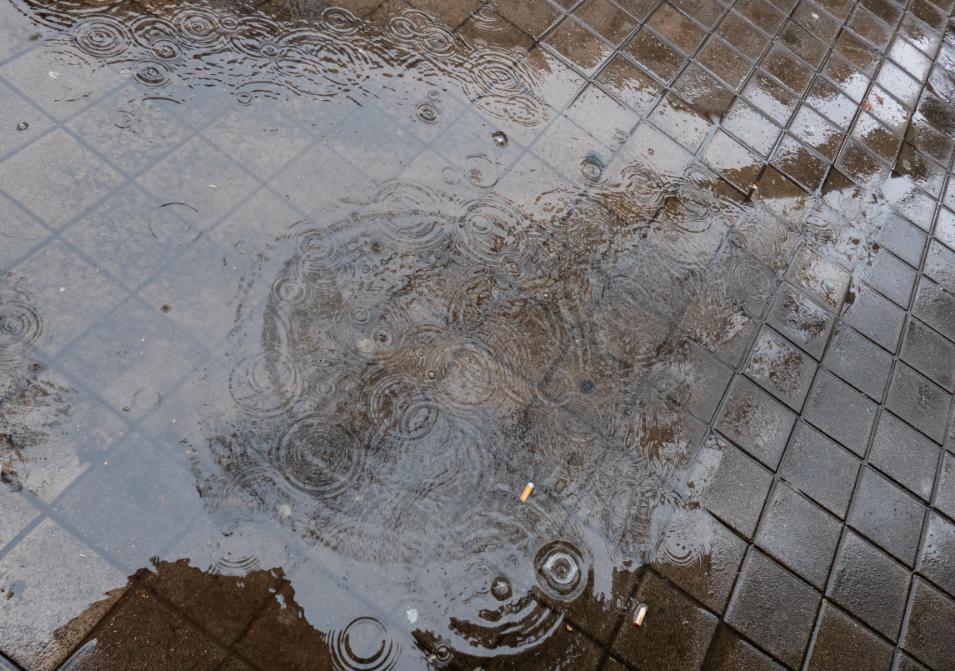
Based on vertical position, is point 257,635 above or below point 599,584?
below

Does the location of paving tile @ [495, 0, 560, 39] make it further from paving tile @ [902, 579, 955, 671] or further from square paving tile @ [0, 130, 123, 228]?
paving tile @ [902, 579, 955, 671]

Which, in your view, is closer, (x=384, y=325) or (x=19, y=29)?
(x=384, y=325)

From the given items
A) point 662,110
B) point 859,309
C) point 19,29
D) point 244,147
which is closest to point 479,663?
point 244,147

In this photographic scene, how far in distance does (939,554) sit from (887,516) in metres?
0.36

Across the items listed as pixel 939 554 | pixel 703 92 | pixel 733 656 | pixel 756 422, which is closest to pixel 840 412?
pixel 756 422

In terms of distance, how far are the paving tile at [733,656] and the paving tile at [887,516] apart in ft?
3.24

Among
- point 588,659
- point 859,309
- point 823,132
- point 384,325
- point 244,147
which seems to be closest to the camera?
point 588,659

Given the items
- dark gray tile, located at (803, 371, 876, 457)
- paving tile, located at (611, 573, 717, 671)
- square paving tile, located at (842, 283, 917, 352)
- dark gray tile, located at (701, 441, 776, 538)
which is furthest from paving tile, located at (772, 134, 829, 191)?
paving tile, located at (611, 573, 717, 671)

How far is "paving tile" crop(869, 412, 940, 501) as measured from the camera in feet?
12.0

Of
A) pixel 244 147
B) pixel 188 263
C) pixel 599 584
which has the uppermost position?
pixel 244 147

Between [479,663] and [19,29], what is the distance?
14.6 ft

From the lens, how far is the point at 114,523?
2.65m

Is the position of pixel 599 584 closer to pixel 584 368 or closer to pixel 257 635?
pixel 584 368

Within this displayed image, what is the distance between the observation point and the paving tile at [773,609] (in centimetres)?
304
